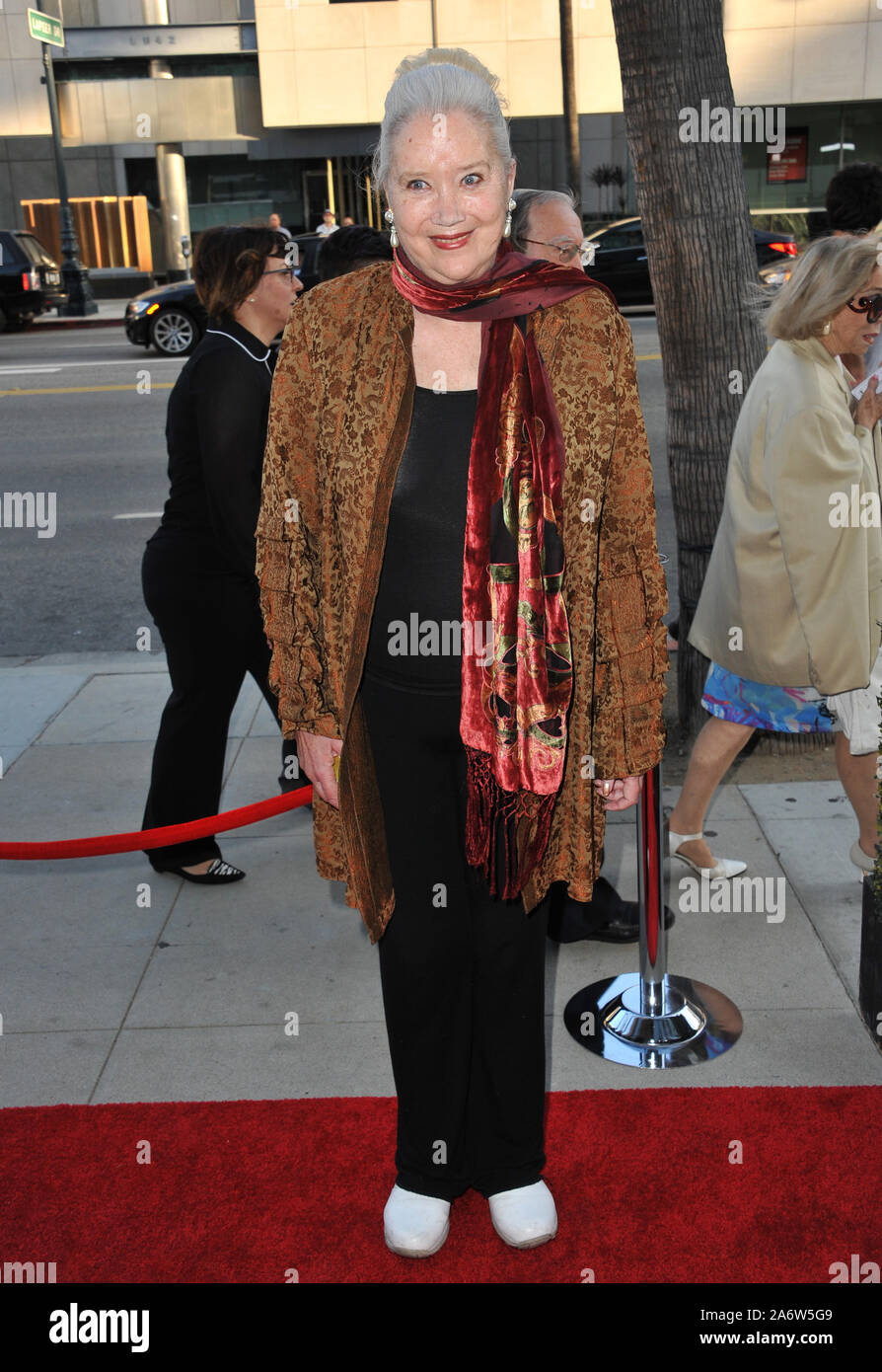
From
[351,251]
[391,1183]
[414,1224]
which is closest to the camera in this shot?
[414,1224]

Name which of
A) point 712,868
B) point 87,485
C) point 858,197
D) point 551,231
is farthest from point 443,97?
point 87,485

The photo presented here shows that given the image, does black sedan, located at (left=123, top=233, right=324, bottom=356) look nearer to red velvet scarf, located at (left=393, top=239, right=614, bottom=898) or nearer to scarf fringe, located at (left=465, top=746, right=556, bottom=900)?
red velvet scarf, located at (left=393, top=239, right=614, bottom=898)

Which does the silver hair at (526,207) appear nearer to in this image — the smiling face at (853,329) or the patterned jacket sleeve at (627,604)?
the smiling face at (853,329)

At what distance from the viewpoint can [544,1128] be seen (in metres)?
3.05

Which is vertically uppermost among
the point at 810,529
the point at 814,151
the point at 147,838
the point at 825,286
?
the point at 814,151

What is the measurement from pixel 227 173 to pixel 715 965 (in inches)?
1170

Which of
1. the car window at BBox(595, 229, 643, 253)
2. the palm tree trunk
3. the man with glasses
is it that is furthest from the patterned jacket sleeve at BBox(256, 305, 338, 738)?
the car window at BBox(595, 229, 643, 253)

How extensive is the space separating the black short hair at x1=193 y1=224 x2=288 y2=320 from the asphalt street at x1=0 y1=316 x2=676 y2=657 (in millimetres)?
2219

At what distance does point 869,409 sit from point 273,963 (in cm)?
239

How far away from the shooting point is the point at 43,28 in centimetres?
2234

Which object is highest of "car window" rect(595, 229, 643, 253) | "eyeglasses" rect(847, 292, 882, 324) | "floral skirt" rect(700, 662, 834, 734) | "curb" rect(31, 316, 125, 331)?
"car window" rect(595, 229, 643, 253)

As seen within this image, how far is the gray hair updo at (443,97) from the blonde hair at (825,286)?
1.59 meters

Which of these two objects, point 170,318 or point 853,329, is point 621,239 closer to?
point 170,318

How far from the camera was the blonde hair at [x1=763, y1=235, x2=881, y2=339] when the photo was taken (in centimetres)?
364
